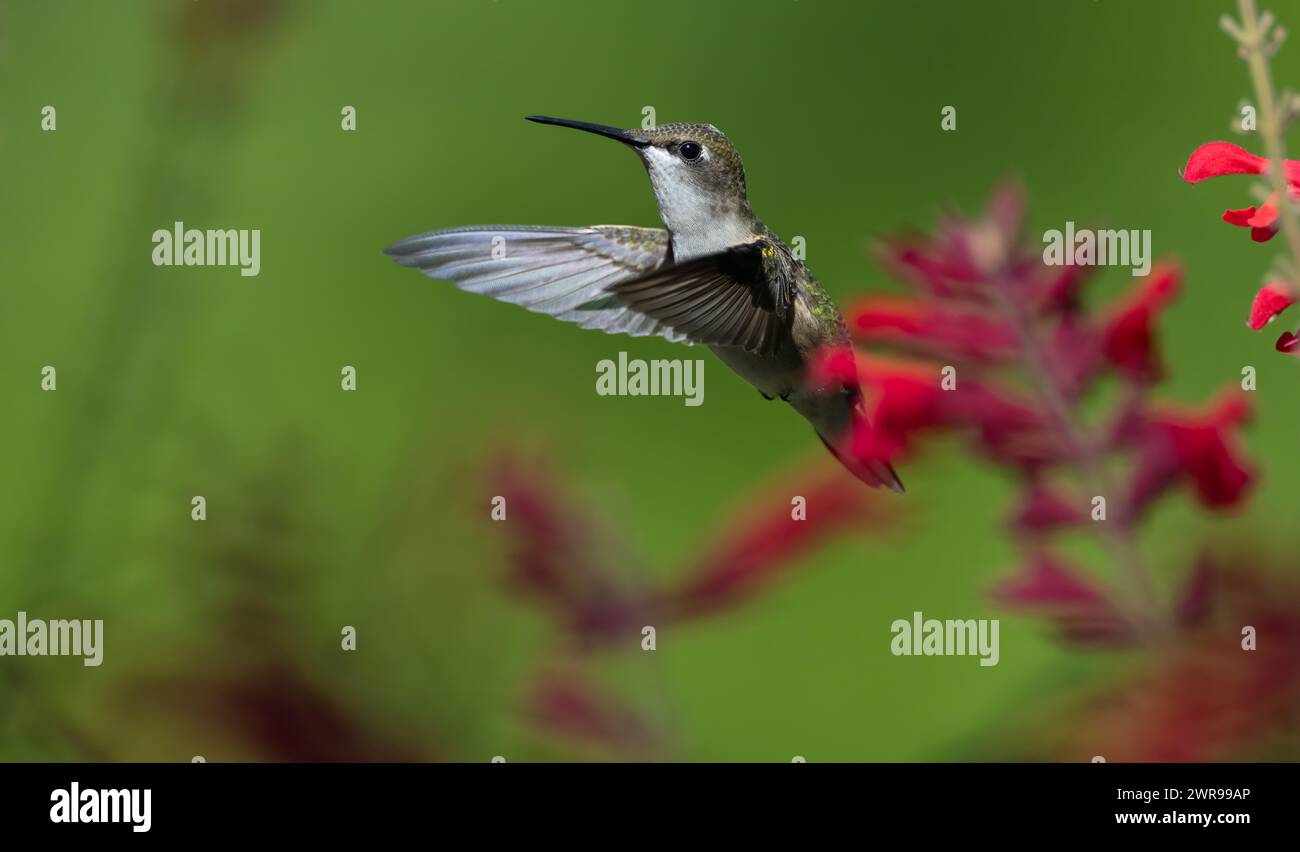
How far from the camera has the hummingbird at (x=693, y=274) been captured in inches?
40.4

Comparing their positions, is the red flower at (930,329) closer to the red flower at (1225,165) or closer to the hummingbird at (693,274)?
the red flower at (1225,165)

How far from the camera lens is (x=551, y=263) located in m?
1.20

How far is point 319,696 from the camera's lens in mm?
568

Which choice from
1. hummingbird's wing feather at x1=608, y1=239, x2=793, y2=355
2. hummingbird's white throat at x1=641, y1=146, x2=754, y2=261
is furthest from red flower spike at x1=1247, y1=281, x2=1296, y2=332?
hummingbird's white throat at x1=641, y1=146, x2=754, y2=261

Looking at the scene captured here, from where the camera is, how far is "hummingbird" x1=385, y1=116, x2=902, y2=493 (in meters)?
1.03

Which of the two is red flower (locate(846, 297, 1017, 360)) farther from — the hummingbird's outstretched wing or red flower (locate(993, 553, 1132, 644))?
the hummingbird's outstretched wing

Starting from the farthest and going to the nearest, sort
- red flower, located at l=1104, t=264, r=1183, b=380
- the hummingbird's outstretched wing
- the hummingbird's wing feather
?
the hummingbird's outstretched wing → the hummingbird's wing feather → red flower, located at l=1104, t=264, r=1183, b=380

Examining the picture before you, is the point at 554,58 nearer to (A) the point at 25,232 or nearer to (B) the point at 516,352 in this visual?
(A) the point at 25,232

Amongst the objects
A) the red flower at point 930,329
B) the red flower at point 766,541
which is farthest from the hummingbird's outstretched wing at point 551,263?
the red flower at point 930,329

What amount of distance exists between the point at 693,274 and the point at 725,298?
7 centimetres

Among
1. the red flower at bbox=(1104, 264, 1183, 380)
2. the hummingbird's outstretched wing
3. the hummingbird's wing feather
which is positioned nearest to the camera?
the red flower at bbox=(1104, 264, 1183, 380)

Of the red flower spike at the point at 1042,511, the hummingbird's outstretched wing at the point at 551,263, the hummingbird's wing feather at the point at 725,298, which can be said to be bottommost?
the red flower spike at the point at 1042,511

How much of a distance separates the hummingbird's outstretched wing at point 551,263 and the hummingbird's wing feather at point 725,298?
0.04 metres

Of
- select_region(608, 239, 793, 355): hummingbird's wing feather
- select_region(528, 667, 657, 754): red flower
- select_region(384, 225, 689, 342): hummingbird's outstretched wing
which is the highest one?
select_region(384, 225, 689, 342): hummingbird's outstretched wing
